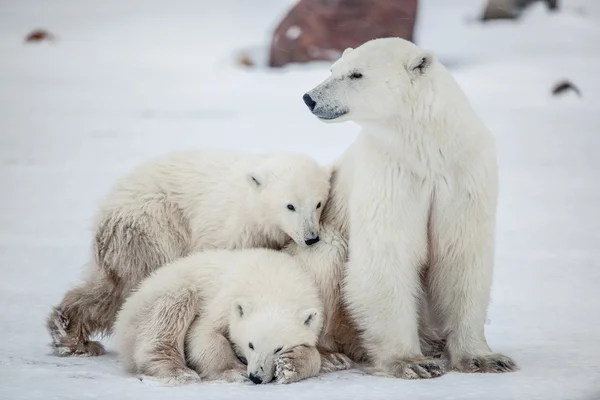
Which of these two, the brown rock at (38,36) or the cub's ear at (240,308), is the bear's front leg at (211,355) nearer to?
the cub's ear at (240,308)

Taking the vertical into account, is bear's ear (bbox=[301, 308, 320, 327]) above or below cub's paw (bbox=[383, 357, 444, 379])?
above

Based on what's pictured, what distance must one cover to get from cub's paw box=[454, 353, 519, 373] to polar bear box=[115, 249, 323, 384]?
658 mm

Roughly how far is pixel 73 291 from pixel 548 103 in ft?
27.4

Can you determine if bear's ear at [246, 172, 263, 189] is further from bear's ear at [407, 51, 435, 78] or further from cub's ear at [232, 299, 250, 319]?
bear's ear at [407, 51, 435, 78]

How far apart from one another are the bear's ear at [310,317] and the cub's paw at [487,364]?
700mm

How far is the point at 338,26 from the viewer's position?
12812 mm

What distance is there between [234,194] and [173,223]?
336 mm

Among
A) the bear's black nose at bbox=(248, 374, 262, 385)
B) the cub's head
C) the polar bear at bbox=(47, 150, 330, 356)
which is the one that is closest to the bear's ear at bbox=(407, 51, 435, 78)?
the cub's head

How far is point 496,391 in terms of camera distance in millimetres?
4176

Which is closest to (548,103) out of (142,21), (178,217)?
(142,21)

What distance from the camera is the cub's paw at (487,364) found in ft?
14.9

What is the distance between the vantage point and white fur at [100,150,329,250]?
4883 millimetres

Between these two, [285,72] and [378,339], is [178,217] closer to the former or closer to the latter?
[378,339]

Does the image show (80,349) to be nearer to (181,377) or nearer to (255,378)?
(181,377)
